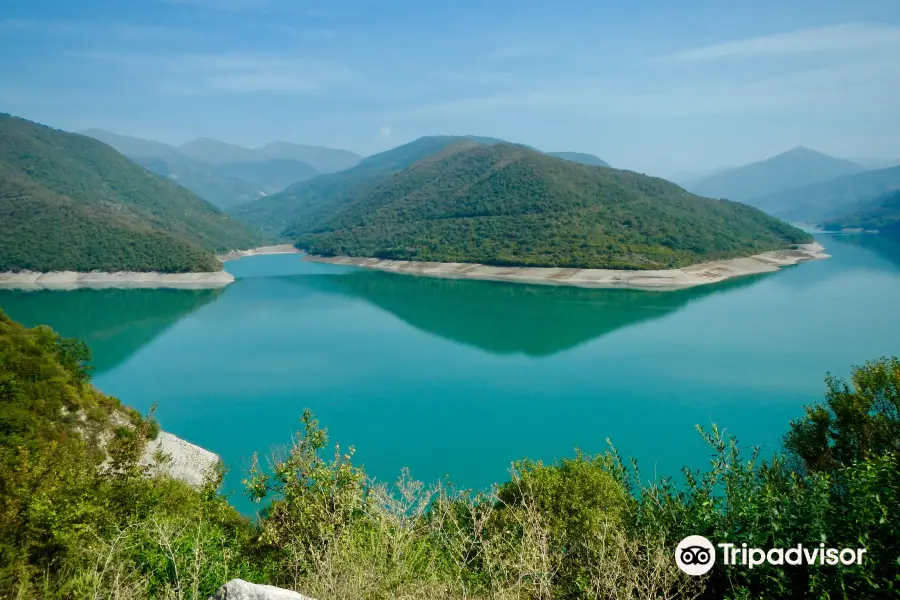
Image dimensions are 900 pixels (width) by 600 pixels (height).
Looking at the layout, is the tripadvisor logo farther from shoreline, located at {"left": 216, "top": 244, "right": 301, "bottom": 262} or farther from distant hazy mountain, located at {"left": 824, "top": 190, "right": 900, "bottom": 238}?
distant hazy mountain, located at {"left": 824, "top": 190, "right": 900, "bottom": 238}

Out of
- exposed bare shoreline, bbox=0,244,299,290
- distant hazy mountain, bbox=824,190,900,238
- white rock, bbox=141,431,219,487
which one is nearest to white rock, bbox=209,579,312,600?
white rock, bbox=141,431,219,487

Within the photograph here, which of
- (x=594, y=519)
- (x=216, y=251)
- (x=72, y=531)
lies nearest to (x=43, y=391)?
(x=72, y=531)

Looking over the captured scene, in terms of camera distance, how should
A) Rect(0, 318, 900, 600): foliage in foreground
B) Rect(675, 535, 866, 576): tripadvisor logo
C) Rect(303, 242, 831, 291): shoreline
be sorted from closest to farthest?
Rect(675, 535, 866, 576): tripadvisor logo
Rect(0, 318, 900, 600): foliage in foreground
Rect(303, 242, 831, 291): shoreline

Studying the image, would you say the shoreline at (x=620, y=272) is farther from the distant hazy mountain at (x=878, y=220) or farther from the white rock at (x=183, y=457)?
the white rock at (x=183, y=457)

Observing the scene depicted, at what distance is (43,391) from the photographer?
19328 mm

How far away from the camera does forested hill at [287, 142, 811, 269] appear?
7325 cm

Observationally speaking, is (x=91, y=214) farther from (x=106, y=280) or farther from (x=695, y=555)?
(x=695, y=555)

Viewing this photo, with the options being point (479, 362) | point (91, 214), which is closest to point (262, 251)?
point (91, 214)

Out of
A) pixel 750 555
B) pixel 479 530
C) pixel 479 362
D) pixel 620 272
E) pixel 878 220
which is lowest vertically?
pixel 479 362

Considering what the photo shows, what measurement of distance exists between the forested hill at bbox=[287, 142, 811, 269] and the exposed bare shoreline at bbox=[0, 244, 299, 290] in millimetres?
27680

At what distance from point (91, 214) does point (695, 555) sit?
294 feet

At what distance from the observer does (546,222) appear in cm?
8150

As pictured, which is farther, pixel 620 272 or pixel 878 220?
pixel 878 220

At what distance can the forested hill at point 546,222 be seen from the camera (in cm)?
7325
